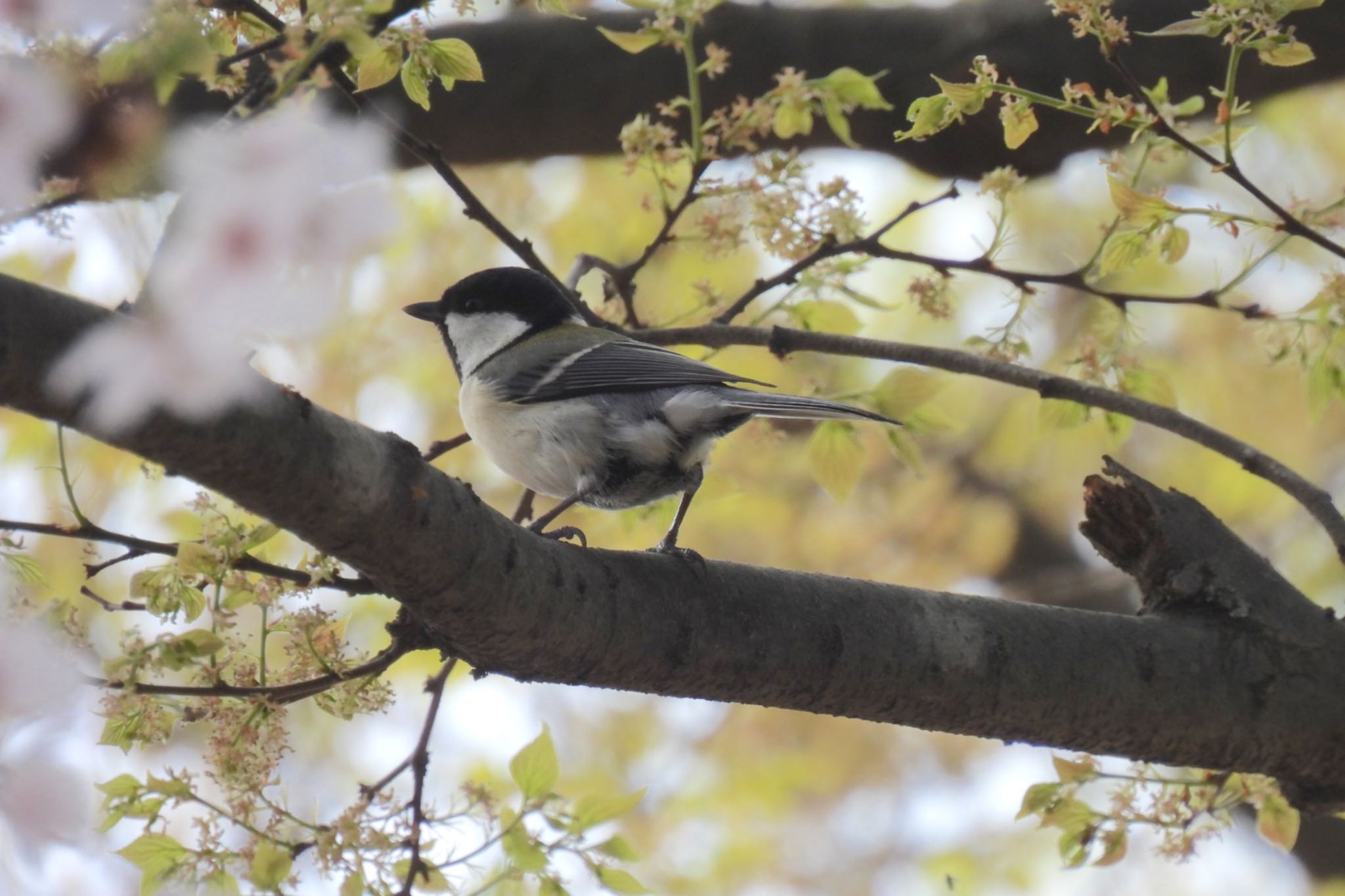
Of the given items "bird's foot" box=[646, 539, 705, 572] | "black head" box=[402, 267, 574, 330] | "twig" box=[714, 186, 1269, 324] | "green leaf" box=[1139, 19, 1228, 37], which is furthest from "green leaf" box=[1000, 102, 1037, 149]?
"black head" box=[402, 267, 574, 330]

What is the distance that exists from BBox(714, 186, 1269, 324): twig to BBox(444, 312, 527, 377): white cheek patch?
→ 87cm

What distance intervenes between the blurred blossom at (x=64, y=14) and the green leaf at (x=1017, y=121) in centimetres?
103

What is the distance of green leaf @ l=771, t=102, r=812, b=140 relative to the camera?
1.82 meters

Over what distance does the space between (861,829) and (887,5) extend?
3412 millimetres

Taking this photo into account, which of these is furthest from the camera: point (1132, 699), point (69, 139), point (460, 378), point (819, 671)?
point (460, 378)

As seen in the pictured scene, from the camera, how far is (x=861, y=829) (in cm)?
508

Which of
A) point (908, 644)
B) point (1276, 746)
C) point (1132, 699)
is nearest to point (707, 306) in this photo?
point (908, 644)

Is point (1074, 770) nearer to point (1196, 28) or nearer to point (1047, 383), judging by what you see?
point (1047, 383)

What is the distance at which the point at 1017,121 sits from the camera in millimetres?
1493

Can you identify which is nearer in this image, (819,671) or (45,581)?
(45,581)

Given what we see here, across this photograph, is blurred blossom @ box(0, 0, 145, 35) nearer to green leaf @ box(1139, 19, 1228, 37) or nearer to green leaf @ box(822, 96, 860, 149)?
green leaf @ box(1139, 19, 1228, 37)

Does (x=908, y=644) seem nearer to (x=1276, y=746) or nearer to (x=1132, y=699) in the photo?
(x=1132, y=699)

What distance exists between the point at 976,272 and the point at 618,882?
1011 mm

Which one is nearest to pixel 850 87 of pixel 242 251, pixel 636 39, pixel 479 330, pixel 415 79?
pixel 636 39
